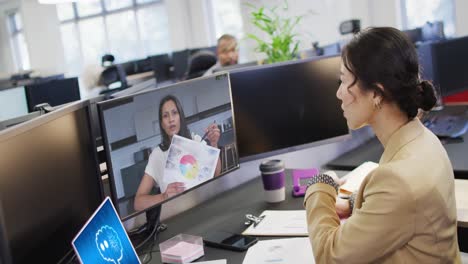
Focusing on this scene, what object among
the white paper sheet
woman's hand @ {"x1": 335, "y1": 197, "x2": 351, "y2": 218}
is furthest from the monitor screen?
the white paper sheet

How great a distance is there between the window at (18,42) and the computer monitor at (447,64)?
7.80m

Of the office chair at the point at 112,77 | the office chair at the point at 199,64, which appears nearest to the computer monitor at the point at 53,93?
the office chair at the point at 199,64

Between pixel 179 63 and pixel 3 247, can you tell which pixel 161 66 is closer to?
pixel 179 63

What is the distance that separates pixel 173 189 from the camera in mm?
1656

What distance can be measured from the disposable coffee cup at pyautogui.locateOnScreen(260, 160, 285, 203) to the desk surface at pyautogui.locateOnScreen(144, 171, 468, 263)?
3cm

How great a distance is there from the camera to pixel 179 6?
912 centimetres

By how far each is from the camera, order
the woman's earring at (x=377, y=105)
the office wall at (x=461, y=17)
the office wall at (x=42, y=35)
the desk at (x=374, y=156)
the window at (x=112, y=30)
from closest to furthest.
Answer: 1. the woman's earring at (x=377, y=105)
2. the desk at (x=374, y=156)
3. the office wall at (x=461, y=17)
4. the office wall at (x=42, y=35)
5. the window at (x=112, y=30)

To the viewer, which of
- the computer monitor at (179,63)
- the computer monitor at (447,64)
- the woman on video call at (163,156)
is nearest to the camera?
the woman on video call at (163,156)

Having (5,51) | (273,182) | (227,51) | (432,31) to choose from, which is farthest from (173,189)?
(5,51)

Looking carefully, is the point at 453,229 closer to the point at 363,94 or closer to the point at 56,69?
the point at 363,94

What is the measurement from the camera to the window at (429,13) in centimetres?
611

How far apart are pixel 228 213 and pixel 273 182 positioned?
0.20 metres

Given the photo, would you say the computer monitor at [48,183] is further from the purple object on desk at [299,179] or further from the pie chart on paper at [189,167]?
the purple object on desk at [299,179]

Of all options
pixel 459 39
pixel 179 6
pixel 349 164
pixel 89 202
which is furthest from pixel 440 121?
pixel 179 6
